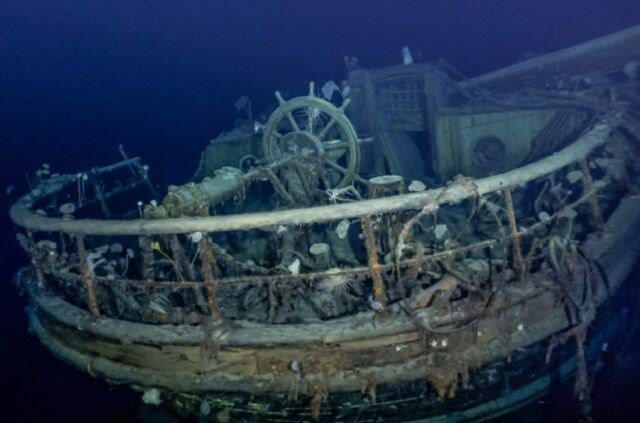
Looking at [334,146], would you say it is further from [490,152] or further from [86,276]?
[86,276]

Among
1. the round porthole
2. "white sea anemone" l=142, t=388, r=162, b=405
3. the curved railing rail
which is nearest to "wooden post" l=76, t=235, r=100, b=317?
the curved railing rail

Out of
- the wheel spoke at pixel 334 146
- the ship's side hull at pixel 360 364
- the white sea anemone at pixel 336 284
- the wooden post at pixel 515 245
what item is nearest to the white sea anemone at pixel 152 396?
the ship's side hull at pixel 360 364

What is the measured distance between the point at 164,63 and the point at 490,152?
54.1 meters

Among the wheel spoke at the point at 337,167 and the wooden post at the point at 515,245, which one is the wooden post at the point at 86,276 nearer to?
the wooden post at the point at 515,245

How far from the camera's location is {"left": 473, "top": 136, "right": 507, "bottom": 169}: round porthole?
839cm

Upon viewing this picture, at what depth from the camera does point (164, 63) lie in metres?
54.2

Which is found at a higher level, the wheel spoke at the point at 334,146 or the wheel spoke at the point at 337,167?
the wheel spoke at the point at 334,146

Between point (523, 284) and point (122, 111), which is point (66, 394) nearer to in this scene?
point (523, 284)

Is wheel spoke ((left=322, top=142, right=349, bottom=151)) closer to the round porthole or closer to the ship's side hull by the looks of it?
the round porthole

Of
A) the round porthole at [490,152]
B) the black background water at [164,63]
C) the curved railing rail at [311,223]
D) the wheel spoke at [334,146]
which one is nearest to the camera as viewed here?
the curved railing rail at [311,223]

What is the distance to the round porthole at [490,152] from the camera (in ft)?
27.5

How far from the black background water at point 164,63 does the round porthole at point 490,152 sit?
16.2ft

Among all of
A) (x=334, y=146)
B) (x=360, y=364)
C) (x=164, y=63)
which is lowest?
(x=360, y=364)

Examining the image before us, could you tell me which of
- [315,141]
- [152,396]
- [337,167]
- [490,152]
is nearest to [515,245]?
[152,396]
